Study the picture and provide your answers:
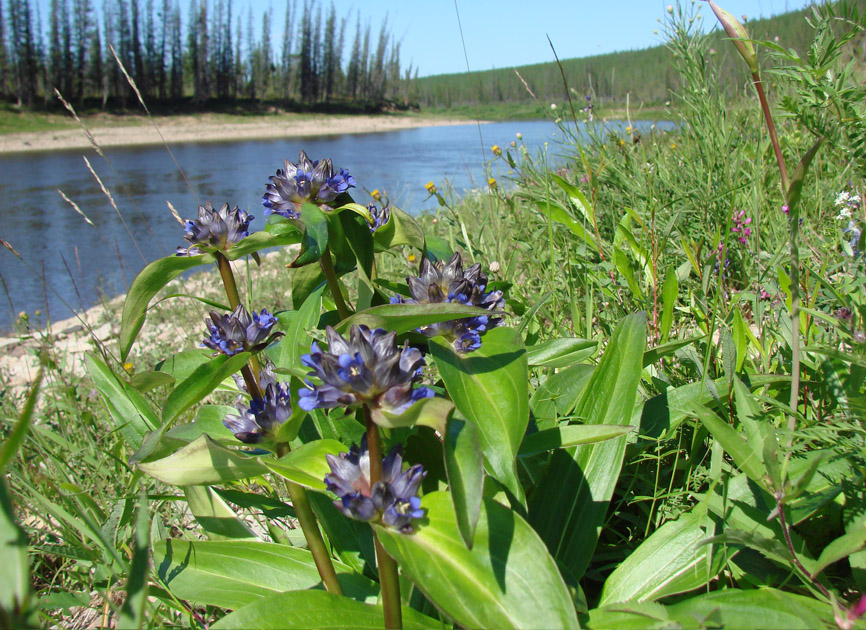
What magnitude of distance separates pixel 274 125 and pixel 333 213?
39825 millimetres

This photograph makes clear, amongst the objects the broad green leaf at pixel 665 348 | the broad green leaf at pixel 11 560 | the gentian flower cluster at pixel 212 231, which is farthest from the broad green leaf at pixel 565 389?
the broad green leaf at pixel 11 560

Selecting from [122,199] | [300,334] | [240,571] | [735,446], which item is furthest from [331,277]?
[122,199]

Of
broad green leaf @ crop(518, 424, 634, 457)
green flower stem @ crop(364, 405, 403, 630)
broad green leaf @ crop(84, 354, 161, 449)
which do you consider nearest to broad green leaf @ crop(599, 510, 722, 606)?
broad green leaf @ crop(518, 424, 634, 457)

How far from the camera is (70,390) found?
2.37m

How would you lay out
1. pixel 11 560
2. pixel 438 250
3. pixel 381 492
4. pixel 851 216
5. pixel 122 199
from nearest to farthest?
pixel 11 560
pixel 381 492
pixel 438 250
pixel 851 216
pixel 122 199

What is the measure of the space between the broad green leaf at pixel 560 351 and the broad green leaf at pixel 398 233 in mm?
328

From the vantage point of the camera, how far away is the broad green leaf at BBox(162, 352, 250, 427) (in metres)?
1.00

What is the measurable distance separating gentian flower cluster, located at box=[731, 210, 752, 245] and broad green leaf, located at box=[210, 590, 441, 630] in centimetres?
179

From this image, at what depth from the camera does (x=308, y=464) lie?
3.08 feet

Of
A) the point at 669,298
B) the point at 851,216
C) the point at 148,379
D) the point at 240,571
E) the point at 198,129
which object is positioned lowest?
the point at 240,571

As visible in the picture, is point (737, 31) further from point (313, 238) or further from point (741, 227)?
point (741, 227)

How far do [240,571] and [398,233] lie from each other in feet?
2.51

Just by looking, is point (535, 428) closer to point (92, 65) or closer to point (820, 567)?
point (820, 567)

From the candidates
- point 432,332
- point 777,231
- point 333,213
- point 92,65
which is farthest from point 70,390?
point 92,65
